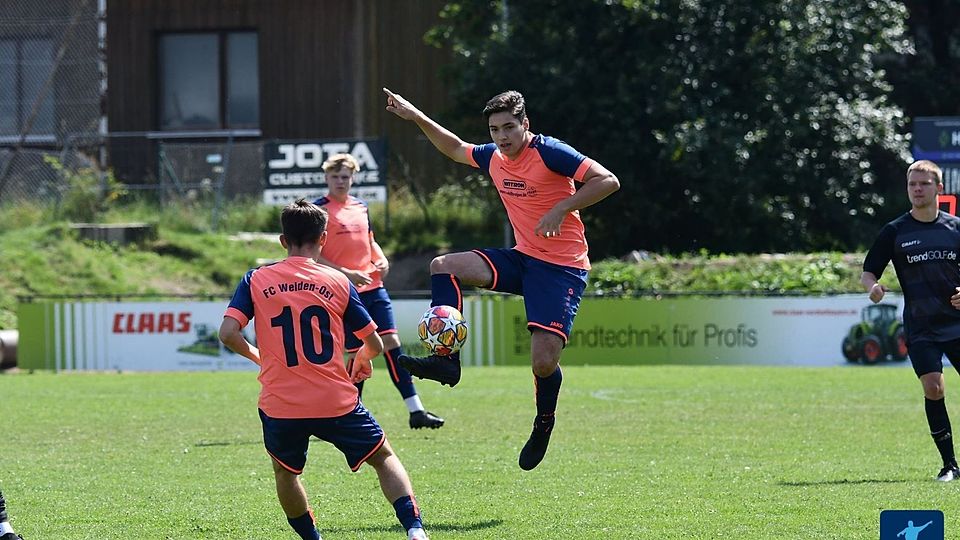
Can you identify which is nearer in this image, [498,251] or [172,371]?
[498,251]

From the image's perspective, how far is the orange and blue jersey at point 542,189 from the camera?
8.40 m

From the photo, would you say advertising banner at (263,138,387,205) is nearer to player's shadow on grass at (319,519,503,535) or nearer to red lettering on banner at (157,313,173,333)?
red lettering on banner at (157,313,173,333)

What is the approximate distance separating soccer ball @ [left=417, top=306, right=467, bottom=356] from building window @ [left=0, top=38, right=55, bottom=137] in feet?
84.7

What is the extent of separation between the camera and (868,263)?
390 inches

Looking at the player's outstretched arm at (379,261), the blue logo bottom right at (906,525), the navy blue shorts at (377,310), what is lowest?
the navy blue shorts at (377,310)

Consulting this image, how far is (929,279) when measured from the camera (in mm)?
9586

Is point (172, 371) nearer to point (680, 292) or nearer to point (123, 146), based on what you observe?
point (680, 292)

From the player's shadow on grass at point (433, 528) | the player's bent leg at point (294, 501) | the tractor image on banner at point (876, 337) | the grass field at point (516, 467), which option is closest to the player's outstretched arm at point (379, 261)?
the grass field at point (516, 467)

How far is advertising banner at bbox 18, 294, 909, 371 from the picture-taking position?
69.4ft

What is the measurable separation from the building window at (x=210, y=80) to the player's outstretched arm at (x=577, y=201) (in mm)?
25615

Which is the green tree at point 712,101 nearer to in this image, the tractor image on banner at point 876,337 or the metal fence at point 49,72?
the tractor image on banner at point 876,337

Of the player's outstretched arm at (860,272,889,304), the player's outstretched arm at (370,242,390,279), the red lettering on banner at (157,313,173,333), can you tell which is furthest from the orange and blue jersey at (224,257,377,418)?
the red lettering on banner at (157,313,173,333)

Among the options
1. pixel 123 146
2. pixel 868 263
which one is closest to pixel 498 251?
pixel 868 263

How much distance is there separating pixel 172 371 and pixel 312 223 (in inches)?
648
